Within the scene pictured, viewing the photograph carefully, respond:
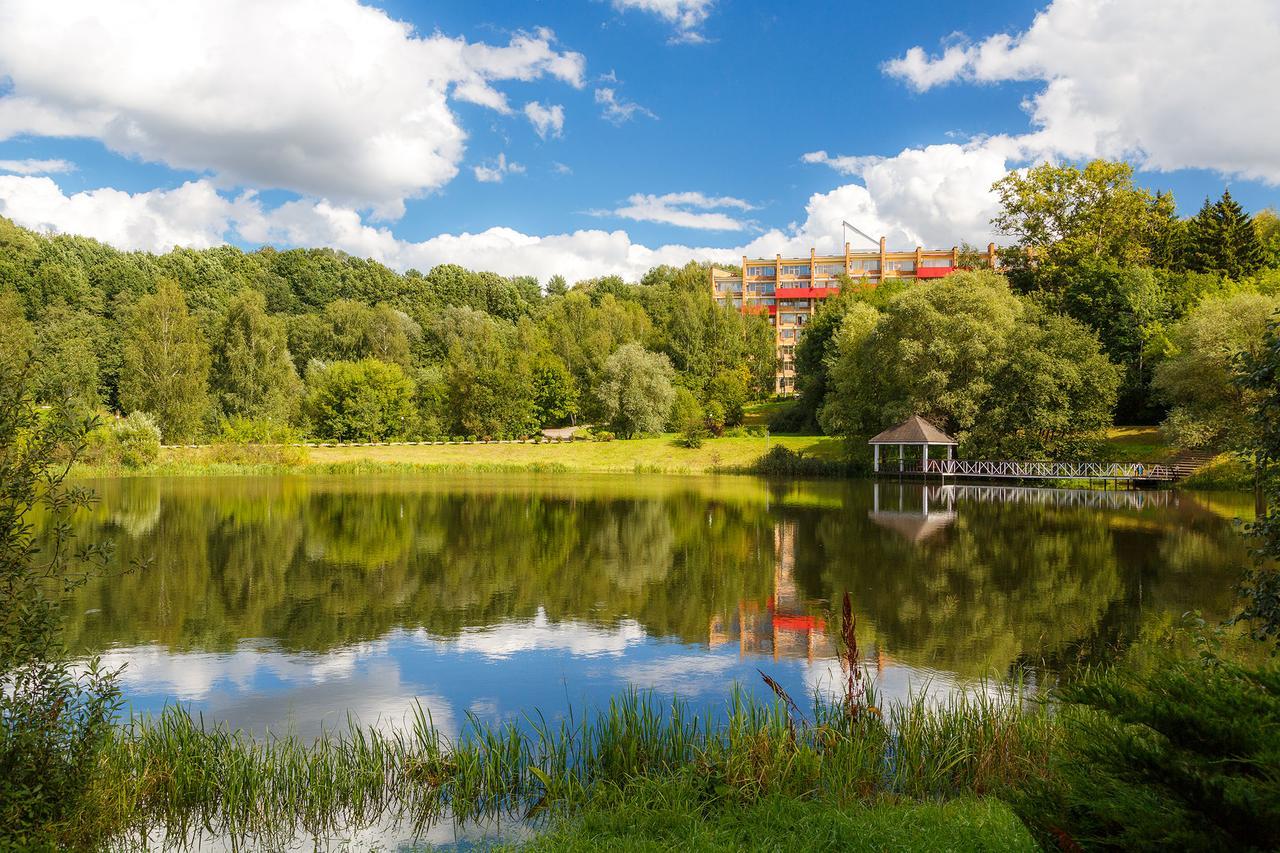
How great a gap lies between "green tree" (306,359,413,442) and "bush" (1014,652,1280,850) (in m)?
66.0

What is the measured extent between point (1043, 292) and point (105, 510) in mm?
55306

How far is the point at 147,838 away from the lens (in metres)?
6.43

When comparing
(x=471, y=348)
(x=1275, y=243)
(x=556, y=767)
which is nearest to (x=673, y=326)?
(x=471, y=348)

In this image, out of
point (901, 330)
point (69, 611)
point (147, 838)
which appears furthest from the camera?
point (901, 330)

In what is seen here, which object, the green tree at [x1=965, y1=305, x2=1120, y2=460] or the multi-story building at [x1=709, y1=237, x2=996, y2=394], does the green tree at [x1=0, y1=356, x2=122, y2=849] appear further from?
the multi-story building at [x1=709, y1=237, x2=996, y2=394]

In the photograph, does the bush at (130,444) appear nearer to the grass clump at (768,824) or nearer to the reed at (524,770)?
the reed at (524,770)

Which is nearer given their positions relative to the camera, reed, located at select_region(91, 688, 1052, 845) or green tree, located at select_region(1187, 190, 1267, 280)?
reed, located at select_region(91, 688, 1052, 845)

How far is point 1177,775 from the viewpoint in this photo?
295 cm

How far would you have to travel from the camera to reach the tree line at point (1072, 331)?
41188 millimetres

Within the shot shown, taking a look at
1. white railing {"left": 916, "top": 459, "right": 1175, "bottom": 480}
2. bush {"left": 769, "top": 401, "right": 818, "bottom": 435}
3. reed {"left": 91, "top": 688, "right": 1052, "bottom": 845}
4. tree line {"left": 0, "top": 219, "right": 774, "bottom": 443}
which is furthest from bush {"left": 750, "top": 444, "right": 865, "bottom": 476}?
reed {"left": 91, "top": 688, "right": 1052, "bottom": 845}

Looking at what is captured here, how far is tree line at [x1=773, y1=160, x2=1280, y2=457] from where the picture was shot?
4119cm

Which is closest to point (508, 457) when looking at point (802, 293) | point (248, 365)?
point (248, 365)

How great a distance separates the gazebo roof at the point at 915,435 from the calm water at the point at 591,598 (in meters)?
13.2

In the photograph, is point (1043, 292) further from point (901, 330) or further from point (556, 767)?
point (556, 767)
